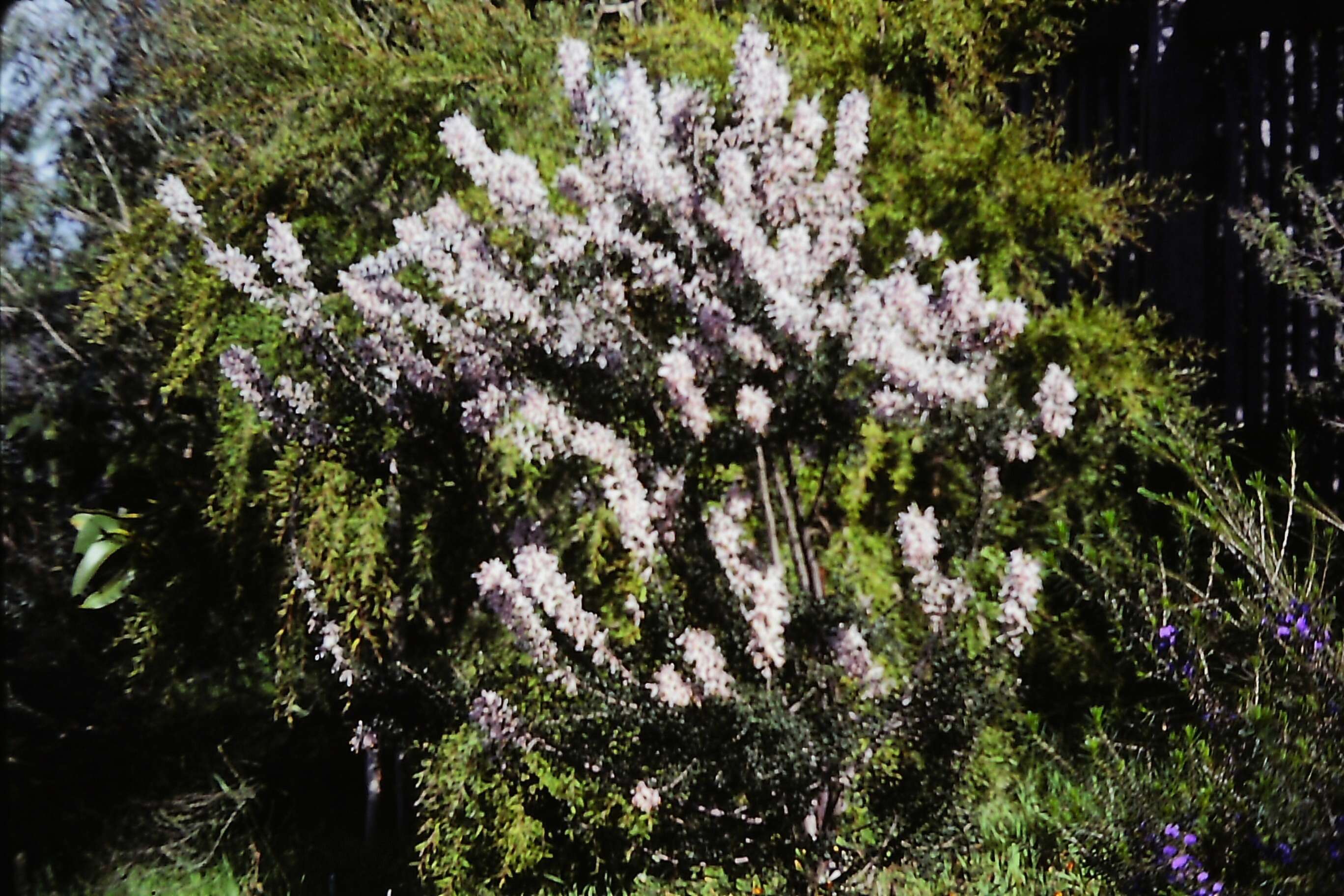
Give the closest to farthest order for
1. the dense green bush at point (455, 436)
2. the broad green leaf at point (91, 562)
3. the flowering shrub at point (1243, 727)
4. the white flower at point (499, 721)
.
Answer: the flowering shrub at point (1243, 727)
the white flower at point (499, 721)
the dense green bush at point (455, 436)
the broad green leaf at point (91, 562)

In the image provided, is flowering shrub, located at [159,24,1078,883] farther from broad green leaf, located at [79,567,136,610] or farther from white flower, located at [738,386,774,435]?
broad green leaf, located at [79,567,136,610]

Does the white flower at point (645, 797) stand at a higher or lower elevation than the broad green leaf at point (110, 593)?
lower

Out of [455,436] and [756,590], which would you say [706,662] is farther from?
[455,436]

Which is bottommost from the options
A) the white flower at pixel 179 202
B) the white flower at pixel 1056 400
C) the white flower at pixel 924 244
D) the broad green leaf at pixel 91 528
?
the broad green leaf at pixel 91 528

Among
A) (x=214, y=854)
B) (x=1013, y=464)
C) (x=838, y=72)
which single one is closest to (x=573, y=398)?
(x=838, y=72)

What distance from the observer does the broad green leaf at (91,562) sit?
3.47 metres

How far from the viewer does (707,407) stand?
2.58 metres

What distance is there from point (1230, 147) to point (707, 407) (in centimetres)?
216

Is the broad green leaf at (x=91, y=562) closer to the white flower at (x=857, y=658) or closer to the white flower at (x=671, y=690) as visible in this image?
the white flower at (x=671, y=690)

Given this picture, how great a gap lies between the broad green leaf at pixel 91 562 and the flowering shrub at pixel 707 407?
1.14 m

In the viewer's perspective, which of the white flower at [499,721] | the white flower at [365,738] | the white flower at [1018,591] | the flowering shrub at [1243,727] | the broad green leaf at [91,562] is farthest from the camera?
the broad green leaf at [91,562]

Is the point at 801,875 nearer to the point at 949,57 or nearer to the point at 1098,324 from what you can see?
the point at 1098,324

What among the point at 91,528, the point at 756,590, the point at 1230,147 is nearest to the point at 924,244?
the point at 756,590

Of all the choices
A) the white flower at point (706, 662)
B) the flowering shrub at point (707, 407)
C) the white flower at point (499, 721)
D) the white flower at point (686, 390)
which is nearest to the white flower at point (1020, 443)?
the flowering shrub at point (707, 407)
